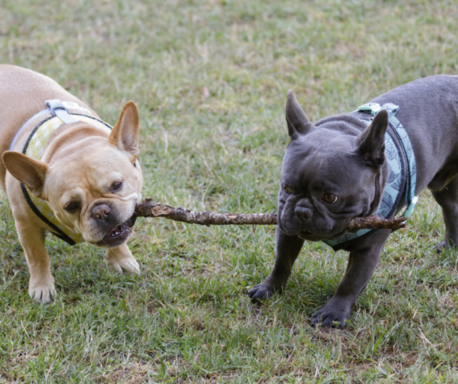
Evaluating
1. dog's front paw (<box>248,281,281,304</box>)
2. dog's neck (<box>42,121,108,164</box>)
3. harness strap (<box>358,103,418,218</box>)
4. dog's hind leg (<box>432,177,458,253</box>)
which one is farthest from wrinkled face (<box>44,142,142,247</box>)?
dog's hind leg (<box>432,177,458,253</box>)

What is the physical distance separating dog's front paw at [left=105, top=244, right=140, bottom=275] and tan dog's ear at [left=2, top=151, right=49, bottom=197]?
89 centimetres

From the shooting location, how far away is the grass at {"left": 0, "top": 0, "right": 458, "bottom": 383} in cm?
310

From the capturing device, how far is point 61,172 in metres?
3.27

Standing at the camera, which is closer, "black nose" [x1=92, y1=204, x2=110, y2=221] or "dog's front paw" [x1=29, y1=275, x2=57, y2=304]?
"black nose" [x1=92, y1=204, x2=110, y2=221]

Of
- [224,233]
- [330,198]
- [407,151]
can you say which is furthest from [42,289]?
[407,151]

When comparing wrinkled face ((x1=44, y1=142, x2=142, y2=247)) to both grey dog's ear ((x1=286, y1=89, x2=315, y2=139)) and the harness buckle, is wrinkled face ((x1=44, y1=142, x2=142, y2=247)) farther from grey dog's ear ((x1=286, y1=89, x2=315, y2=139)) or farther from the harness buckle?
grey dog's ear ((x1=286, y1=89, x2=315, y2=139))

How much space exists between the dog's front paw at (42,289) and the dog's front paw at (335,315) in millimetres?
1942

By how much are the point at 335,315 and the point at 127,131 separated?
1.91 metres

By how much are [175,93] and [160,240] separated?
Result: 2.79m

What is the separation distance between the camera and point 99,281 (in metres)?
3.88

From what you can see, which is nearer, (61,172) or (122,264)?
(61,172)

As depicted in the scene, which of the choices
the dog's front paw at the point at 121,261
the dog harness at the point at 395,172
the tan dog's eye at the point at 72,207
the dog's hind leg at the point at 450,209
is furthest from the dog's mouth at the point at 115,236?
the dog's hind leg at the point at 450,209

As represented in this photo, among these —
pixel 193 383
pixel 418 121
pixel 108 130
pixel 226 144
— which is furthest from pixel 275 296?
pixel 226 144

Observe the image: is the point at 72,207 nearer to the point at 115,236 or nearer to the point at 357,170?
the point at 115,236
